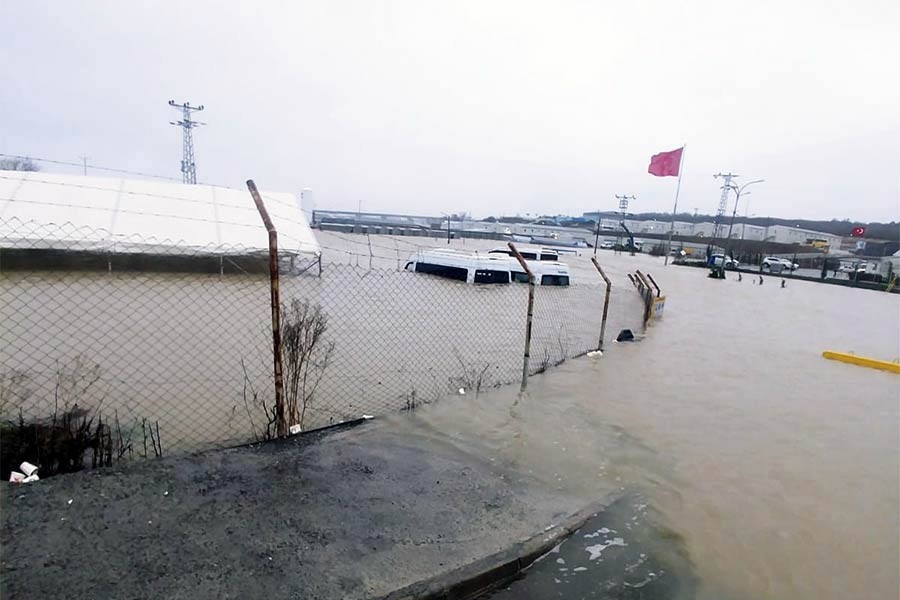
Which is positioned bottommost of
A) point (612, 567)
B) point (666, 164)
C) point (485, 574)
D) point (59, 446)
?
point (612, 567)

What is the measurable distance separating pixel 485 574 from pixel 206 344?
23.1ft

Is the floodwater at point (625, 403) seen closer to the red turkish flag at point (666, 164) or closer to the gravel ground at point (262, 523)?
the gravel ground at point (262, 523)

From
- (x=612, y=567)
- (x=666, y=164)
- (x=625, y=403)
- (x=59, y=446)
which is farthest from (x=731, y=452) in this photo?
(x=666, y=164)

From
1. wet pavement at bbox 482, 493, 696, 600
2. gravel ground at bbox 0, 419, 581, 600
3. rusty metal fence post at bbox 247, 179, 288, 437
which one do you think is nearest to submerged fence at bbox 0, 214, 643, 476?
rusty metal fence post at bbox 247, 179, 288, 437

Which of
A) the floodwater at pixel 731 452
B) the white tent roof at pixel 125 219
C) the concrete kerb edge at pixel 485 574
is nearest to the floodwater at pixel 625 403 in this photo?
the floodwater at pixel 731 452

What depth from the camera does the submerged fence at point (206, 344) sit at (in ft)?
15.4

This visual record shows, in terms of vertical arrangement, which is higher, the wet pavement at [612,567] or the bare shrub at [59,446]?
the bare shrub at [59,446]

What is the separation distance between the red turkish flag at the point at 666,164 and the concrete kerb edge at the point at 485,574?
45393 millimetres

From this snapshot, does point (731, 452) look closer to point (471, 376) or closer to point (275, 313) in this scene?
point (471, 376)

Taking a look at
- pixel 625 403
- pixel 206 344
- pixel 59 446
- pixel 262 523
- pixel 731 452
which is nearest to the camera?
pixel 262 523

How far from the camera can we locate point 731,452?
5160 millimetres

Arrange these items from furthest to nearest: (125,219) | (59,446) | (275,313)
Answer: (125,219) < (275,313) < (59,446)

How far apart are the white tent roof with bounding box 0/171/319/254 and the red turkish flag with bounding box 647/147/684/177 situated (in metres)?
35.3

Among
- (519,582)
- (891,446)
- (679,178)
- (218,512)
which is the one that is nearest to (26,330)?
(218,512)
